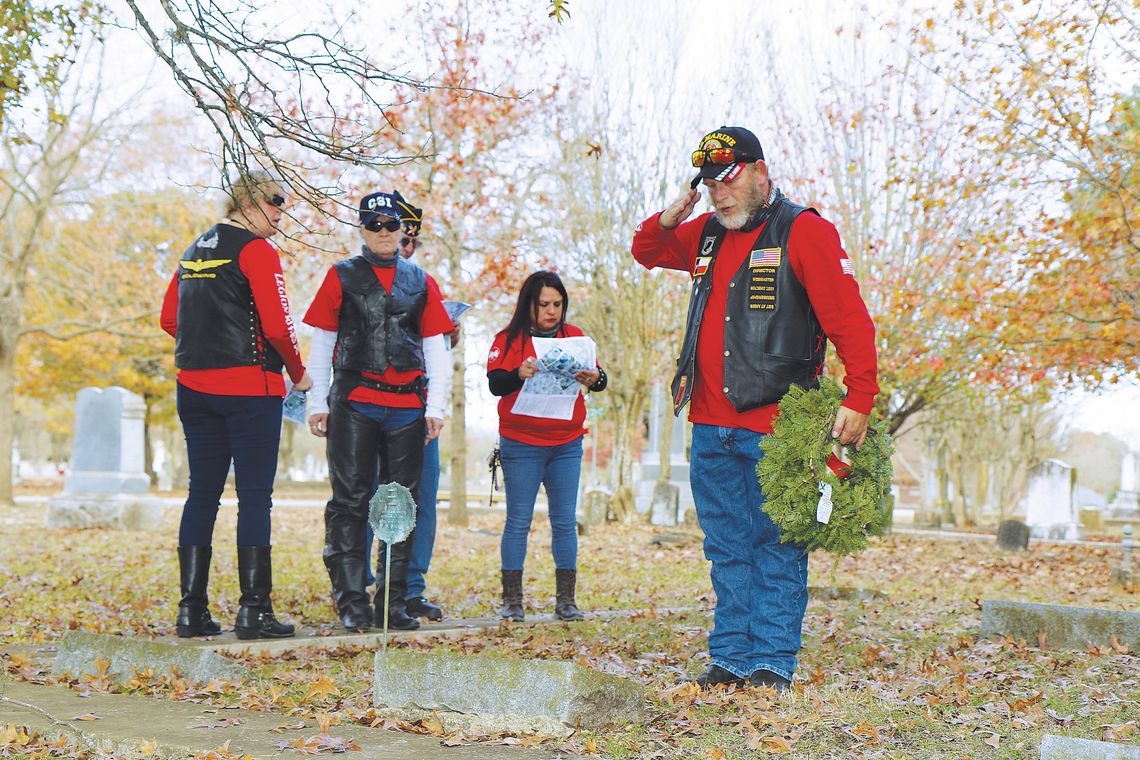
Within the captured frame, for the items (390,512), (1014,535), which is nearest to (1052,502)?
(1014,535)

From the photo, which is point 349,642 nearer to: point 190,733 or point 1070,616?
point 190,733

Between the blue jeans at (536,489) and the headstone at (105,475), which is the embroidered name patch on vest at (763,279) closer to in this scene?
the blue jeans at (536,489)

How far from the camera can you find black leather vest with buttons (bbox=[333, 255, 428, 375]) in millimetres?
5484

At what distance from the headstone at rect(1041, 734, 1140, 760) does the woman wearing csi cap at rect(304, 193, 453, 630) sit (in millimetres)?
3468

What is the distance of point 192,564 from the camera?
5156mm

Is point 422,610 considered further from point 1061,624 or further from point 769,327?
point 1061,624

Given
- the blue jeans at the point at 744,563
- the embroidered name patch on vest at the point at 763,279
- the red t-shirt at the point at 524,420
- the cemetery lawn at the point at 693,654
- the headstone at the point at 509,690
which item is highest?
the embroidered name patch on vest at the point at 763,279

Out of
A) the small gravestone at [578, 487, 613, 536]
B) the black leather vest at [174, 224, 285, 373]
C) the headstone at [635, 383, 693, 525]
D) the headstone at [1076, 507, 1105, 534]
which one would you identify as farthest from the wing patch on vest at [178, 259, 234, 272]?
the headstone at [1076, 507, 1105, 534]

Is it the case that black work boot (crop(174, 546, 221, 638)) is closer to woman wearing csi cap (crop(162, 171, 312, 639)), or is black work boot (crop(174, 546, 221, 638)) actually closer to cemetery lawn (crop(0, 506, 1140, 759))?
woman wearing csi cap (crop(162, 171, 312, 639))

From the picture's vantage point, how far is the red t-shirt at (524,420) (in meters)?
6.12

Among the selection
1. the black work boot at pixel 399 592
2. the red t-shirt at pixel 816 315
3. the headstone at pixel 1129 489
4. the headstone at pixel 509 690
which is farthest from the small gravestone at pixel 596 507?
the headstone at pixel 1129 489

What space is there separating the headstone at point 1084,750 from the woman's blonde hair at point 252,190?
13.3ft

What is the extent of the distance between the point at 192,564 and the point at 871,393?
10.9 feet

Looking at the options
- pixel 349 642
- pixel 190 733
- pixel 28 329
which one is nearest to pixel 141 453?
pixel 28 329
